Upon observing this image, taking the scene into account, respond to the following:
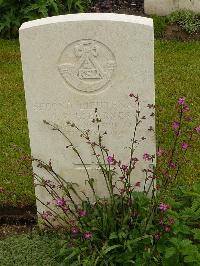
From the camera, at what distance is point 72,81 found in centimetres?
420

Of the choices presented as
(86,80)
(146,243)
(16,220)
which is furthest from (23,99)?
(146,243)

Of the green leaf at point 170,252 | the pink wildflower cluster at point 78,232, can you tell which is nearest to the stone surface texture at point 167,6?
the pink wildflower cluster at point 78,232

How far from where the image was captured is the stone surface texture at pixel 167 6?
8680 millimetres

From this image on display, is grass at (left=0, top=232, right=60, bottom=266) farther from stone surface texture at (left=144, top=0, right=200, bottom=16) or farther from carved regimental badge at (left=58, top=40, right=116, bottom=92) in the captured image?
stone surface texture at (left=144, top=0, right=200, bottom=16)

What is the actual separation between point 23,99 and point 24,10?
1958 millimetres

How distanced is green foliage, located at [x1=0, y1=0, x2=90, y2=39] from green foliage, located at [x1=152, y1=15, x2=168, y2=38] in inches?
39.1

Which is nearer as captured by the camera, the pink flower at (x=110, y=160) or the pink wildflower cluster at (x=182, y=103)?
the pink wildflower cluster at (x=182, y=103)

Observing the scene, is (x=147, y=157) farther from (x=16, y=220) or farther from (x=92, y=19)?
(x=16, y=220)

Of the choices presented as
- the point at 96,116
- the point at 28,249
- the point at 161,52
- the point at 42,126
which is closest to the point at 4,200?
the point at 28,249

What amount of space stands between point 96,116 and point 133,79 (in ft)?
1.10

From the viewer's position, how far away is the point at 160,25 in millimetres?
8547

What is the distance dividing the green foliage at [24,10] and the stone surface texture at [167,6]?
0.92m

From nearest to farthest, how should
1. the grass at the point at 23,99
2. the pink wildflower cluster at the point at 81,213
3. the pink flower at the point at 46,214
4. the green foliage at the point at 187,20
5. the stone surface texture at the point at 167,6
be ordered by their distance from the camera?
the pink wildflower cluster at the point at 81,213 → the pink flower at the point at 46,214 → the grass at the point at 23,99 → the green foliage at the point at 187,20 → the stone surface texture at the point at 167,6

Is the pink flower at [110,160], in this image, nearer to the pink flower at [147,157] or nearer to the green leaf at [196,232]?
the pink flower at [147,157]
